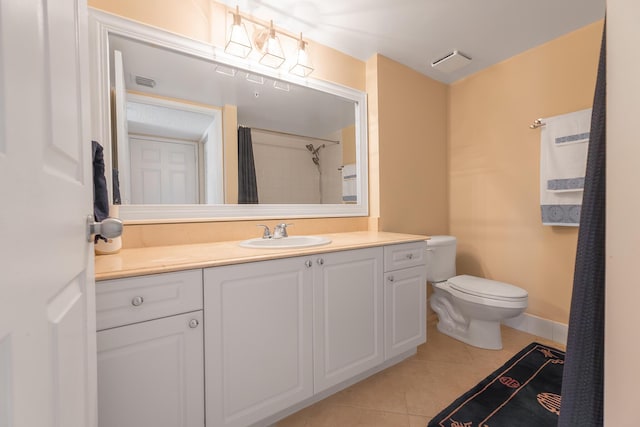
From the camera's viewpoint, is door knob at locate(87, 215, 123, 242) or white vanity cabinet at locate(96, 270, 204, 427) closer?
door knob at locate(87, 215, 123, 242)

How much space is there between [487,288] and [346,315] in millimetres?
1121

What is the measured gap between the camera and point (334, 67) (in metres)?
1.99

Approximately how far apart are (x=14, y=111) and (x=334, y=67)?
1.99 metres

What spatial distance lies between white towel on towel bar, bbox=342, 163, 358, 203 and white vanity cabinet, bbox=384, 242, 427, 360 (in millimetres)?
617

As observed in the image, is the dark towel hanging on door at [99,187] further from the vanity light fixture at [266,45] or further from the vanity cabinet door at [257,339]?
→ the vanity light fixture at [266,45]

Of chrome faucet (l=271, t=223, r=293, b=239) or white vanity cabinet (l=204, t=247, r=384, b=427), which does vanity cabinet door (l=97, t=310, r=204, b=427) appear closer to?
white vanity cabinet (l=204, t=247, r=384, b=427)

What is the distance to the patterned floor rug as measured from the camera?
1.26 meters

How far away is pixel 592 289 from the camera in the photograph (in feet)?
1.45

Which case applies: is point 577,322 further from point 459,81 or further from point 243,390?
point 459,81

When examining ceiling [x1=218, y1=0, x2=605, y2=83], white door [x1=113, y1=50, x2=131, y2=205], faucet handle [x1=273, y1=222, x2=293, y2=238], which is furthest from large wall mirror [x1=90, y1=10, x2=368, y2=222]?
ceiling [x1=218, y1=0, x2=605, y2=83]

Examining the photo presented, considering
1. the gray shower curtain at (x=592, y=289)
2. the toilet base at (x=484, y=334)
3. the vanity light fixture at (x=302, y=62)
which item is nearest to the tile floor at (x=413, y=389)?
→ the toilet base at (x=484, y=334)

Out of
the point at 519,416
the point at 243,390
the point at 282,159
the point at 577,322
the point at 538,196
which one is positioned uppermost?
the point at 282,159

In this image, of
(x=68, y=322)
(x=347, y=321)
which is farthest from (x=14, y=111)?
(x=347, y=321)

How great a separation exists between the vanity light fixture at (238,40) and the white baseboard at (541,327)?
279 centimetres
